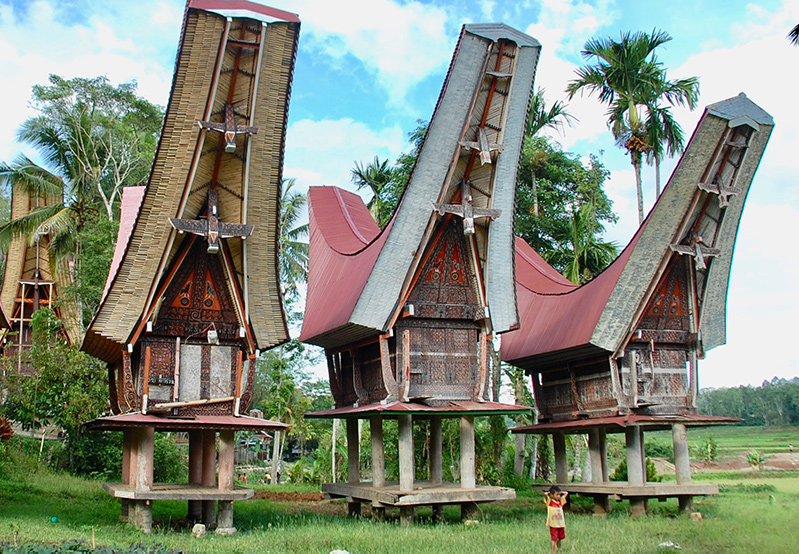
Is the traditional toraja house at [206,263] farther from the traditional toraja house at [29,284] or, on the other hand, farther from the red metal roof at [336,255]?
the traditional toraja house at [29,284]

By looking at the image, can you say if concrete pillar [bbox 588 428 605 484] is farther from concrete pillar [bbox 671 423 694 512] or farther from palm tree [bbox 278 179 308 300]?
palm tree [bbox 278 179 308 300]

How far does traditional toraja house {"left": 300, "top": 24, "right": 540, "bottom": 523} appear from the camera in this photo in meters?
14.6

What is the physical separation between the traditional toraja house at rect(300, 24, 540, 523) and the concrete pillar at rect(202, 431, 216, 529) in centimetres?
263

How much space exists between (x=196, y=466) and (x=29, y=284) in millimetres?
17801

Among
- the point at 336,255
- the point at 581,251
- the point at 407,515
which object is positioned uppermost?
the point at 581,251

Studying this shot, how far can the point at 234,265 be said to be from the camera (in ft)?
47.1

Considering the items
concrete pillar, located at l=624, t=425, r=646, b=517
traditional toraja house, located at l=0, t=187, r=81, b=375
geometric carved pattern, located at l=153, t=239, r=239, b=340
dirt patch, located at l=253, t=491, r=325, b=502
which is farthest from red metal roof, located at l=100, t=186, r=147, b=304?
concrete pillar, located at l=624, t=425, r=646, b=517

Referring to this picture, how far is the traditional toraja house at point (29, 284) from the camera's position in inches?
971

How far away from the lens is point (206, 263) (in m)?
14.2

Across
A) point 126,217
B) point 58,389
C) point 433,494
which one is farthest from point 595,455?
point 58,389

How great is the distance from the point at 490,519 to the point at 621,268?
572 centimetres

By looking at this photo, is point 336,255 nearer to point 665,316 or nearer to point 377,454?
point 377,454

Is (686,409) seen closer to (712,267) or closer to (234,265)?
(712,267)

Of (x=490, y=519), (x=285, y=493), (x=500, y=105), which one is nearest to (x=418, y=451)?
(x=285, y=493)
